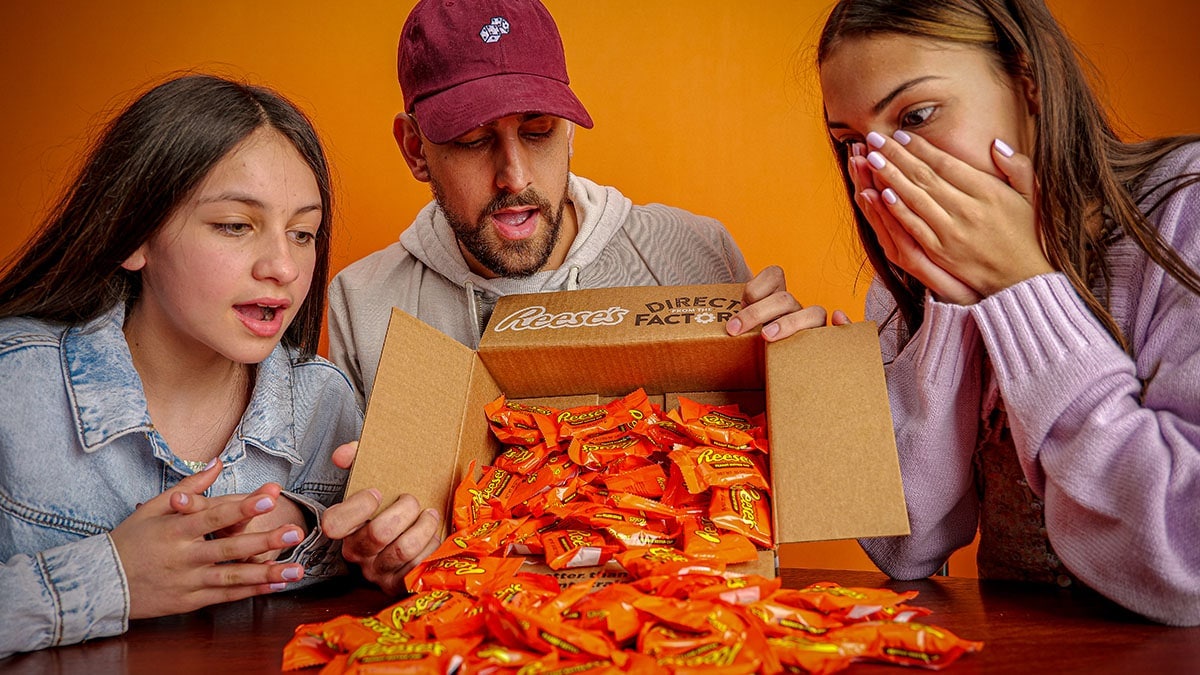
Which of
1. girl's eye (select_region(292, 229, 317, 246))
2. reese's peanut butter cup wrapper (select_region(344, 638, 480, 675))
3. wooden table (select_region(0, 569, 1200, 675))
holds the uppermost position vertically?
girl's eye (select_region(292, 229, 317, 246))

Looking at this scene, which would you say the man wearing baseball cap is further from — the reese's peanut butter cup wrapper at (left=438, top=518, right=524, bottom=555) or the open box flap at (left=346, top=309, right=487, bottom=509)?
the reese's peanut butter cup wrapper at (left=438, top=518, right=524, bottom=555)

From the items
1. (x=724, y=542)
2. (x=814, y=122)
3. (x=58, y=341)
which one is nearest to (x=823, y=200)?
(x=814, y=122)

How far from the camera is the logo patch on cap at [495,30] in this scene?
1607 mm

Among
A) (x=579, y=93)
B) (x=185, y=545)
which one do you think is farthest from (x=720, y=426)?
(x=579, y=93)

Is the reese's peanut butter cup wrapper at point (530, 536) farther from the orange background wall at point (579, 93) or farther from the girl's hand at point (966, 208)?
the orange background wall at point (579, 93)

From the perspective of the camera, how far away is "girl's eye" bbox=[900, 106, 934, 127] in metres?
1.14

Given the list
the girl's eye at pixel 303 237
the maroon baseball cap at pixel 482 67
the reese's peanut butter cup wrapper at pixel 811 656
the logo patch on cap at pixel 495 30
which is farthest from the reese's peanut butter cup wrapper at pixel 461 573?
the logo patch on cap at pixel 495 30

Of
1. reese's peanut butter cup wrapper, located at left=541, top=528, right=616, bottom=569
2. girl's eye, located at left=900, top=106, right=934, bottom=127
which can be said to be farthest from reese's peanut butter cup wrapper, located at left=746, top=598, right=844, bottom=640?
girl's eye, located at left=900, top=106, right=934, bottom=127

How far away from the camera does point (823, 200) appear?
98.0 inches

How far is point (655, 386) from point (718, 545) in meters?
0.39

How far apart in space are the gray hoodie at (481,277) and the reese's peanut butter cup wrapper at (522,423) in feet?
1.15

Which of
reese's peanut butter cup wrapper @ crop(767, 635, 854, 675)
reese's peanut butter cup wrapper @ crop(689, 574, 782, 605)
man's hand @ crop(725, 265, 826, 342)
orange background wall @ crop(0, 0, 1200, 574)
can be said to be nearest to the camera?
reese's peanut butter cup wrapper @ crop(767, 635, 854, 675)

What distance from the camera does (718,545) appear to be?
1091 millimetres

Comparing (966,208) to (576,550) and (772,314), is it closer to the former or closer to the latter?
(772,314)
